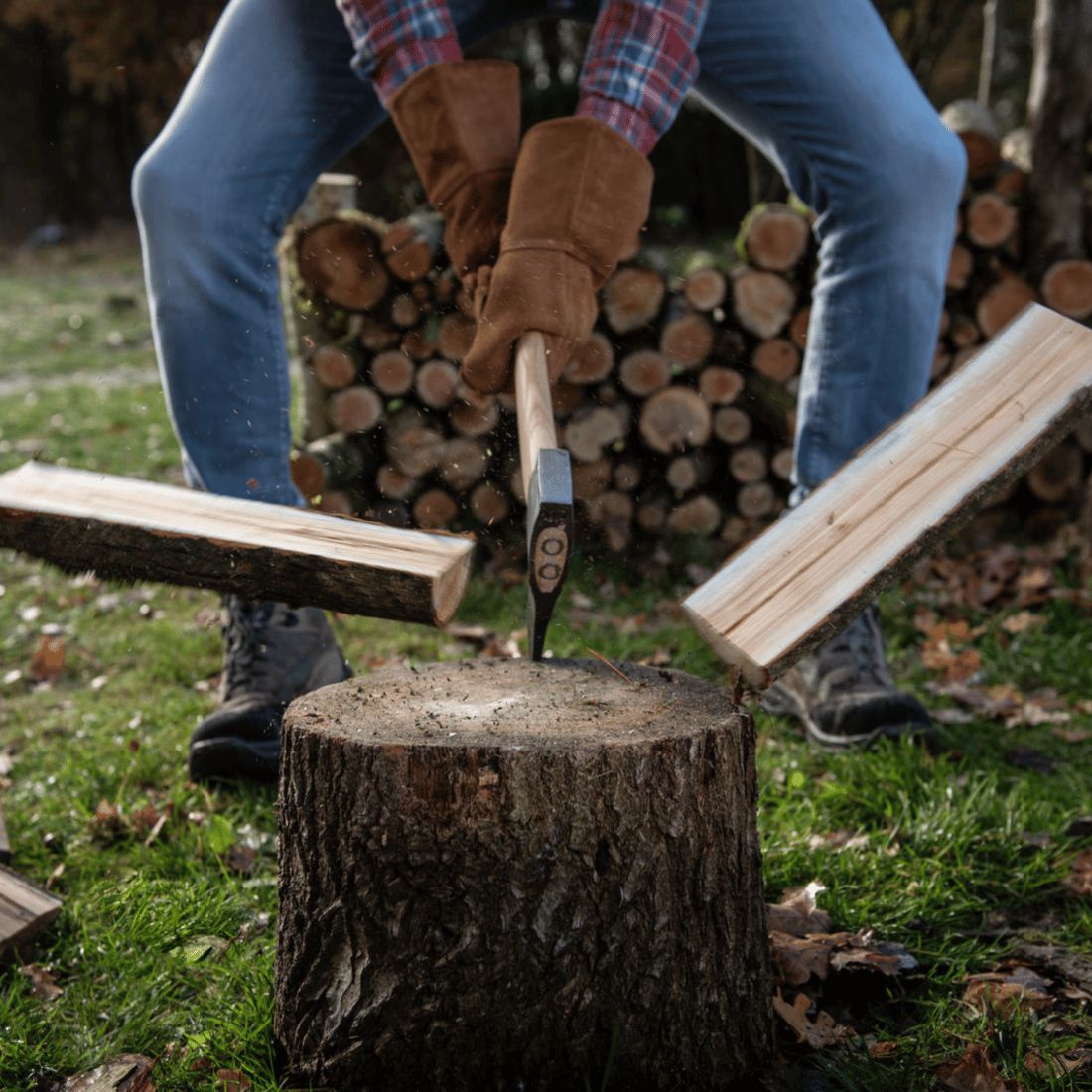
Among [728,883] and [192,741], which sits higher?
[728,883]

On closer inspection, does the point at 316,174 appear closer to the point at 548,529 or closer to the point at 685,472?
the point at 548,529

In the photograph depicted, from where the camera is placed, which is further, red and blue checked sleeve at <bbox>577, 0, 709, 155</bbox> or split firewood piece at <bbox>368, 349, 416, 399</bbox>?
split firewood piece at <bbox>368, 349, 416, 399</bbox>

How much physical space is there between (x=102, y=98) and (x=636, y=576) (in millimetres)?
16853

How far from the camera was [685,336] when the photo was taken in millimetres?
→ 3385

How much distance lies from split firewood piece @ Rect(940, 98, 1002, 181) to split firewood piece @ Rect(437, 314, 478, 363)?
6.08ft

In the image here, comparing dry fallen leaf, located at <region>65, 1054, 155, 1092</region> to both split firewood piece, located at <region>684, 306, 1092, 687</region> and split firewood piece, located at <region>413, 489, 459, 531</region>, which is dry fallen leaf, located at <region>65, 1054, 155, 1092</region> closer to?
split firewood piece, located at <region>684, 306, 1092, 687</region>

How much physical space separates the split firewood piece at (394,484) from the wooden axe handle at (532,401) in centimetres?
197

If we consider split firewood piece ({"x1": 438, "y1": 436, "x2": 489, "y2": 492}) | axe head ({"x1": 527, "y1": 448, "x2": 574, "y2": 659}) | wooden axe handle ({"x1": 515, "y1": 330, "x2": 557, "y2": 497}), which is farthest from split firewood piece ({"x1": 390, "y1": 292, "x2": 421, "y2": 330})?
axe head ({"x1": 527, "y1": 448, "x2": 574, "y2": 659})

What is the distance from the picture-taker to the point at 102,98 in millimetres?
16453

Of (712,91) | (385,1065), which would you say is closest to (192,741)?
(385,1065)

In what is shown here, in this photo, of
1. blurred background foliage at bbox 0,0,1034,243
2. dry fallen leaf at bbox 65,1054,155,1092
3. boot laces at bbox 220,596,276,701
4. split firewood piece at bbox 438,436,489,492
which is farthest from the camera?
blurred background foliage at bbox 0,0,1034,243

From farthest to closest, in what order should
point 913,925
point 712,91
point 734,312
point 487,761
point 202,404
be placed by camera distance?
point 734,312, point 712,91, point 202,404, point 913,925, point 487,761

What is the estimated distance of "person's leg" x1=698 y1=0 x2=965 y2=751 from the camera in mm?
1905

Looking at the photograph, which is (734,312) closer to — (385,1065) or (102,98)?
(385,1065)
